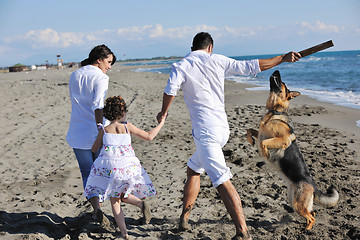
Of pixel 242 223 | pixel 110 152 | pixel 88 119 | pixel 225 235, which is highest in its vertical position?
pixel 88 119

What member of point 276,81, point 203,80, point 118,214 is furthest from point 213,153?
point 276,81

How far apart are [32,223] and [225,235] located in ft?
7.92

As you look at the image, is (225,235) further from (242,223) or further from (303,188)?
(303,188)

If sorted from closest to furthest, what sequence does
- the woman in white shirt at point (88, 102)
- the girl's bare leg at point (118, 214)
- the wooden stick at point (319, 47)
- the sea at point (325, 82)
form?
1. the wooden stick at point (319, 47)
2. the girl's bare leg at point (118, 214)
3. the woman in white shirt at point (88, 102)
4. the sea at point (325, 82)

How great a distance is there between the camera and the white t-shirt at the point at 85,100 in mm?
3439

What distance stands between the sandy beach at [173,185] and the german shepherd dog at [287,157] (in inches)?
14.9

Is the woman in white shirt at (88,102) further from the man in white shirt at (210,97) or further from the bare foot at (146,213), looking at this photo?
the man in white shirt at (210,97)

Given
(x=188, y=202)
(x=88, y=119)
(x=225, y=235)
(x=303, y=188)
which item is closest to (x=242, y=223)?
(x=225, y=235)

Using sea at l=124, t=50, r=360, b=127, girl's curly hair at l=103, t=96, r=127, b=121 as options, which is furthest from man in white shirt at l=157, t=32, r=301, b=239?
sea at l=124, t=50, r=360, b=127

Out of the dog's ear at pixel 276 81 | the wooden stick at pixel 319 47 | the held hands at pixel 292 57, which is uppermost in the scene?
the wooden stick at pixel 319 47

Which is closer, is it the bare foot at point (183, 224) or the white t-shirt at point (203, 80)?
the white t-shirt at point (203, 80)

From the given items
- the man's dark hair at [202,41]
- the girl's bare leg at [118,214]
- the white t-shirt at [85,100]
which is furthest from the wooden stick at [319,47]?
the girl's bare leg at [118,214]

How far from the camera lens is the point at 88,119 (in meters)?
3.58

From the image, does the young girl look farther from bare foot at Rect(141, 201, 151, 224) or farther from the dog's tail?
the dog's tail
